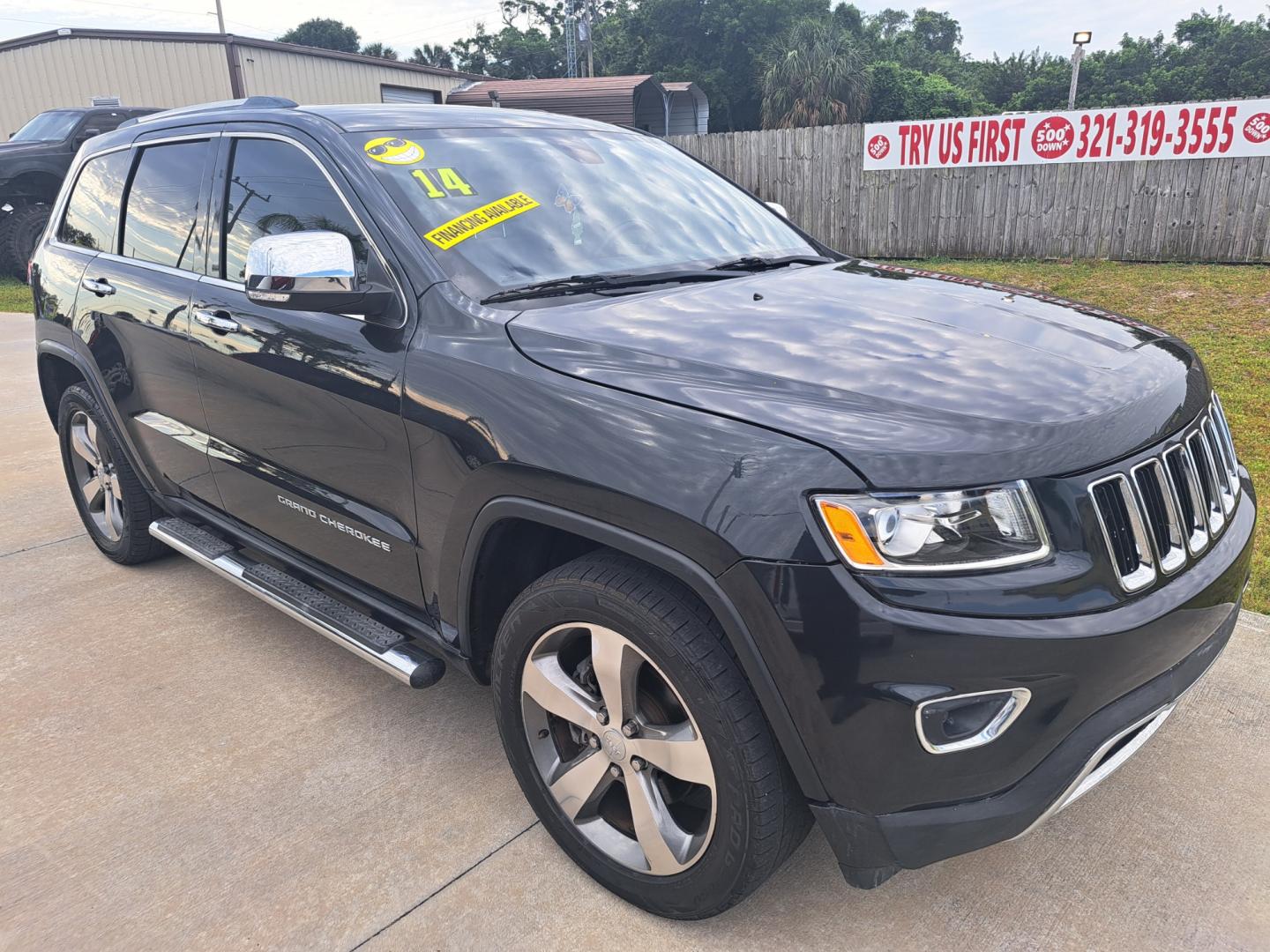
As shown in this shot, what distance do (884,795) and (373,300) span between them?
5.66 ft

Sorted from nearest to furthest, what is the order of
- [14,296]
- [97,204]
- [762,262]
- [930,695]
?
[930,695], [762,262], [97,204], [14,296]

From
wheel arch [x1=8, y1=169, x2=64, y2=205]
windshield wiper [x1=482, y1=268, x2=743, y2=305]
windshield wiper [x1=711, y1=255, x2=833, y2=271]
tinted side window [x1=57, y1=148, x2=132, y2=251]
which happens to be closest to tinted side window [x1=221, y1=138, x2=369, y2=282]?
windshield wiper [x1=482, y1=268, x2=743, y2=305]

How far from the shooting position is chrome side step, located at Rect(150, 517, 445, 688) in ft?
8.69

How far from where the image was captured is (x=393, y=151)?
2797 mm

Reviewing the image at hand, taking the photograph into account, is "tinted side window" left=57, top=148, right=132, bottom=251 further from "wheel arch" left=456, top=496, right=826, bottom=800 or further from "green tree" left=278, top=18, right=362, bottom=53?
"green tree" left=278, top=18, right=362, bottom=53

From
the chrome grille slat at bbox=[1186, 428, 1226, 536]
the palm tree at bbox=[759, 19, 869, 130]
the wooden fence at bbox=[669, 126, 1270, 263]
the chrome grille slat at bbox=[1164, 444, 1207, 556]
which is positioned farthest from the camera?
the palm tree at bbox=[759, 19, 869, 130]

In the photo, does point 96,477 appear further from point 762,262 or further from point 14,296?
point 14,296

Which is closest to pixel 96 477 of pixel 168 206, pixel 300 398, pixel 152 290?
pixel 152 290

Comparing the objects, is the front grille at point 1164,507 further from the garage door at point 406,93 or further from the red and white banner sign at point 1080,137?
the garage door at point 406,93

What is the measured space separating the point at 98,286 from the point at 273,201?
132 cm

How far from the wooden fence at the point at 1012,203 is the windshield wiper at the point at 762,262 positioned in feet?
33.2

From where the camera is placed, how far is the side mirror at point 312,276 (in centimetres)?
241

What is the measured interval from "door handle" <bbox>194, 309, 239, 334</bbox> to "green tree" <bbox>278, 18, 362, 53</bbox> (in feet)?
275

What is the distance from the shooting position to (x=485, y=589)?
2.44m
